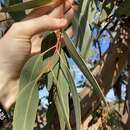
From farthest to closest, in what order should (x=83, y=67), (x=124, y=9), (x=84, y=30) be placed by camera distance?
(x=124, y=9) → (x=84, y=30) → (x=83, y=67)

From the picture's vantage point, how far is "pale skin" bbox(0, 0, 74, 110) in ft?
4.59

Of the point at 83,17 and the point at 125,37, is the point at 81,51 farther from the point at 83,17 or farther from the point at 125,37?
the point at 125,37

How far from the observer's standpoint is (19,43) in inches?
55.2

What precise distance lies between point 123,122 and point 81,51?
0.95m

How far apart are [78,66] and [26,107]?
0.53 feet


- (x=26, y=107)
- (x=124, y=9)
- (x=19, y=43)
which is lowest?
(x=124, y=9)

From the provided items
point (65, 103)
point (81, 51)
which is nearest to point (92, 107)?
point (81, 51)

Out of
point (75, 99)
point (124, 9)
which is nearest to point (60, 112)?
point (75, 99)

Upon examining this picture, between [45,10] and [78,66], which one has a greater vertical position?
[45,10]

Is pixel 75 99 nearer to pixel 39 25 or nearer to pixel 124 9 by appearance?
pixel 39 25

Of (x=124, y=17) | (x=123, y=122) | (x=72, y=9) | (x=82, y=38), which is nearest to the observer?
(x=72, y=9)

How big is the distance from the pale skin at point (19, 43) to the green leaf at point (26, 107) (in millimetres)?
56

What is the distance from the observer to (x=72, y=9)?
1.51m

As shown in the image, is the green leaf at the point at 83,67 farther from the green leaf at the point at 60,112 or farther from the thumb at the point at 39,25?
the green leaf at the point at 60,112
